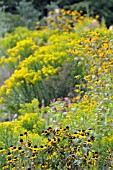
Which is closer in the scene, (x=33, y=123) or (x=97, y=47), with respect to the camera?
(x=33, y=123)

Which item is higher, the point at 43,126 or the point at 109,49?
the point at 109,49

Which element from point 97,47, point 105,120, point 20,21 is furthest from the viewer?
point 20,21

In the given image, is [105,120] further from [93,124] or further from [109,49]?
[109,49]

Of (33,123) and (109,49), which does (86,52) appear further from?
(33,123)

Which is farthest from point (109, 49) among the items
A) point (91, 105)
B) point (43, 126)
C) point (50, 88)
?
point (50, 88)

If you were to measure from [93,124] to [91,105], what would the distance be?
66 cm

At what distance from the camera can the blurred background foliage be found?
14.2 m

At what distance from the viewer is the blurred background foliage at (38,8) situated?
1420cm

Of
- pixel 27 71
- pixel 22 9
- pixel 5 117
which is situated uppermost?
pixel 22 9

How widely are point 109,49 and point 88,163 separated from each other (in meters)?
1.90

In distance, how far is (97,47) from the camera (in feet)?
20.2

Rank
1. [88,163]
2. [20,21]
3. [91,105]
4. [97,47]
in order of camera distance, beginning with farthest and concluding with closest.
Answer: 1. [20,21]
2. [97,47]
3. [91,105]
4. [88,163]

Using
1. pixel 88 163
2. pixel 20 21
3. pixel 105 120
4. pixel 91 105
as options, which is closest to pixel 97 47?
pixel 91 105

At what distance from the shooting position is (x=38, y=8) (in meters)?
16.6
